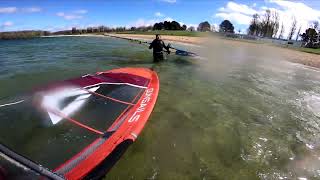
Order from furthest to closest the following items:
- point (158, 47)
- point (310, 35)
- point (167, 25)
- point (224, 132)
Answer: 1. point (167, 25)
2. point (310, 35)
3. point (158, 47)
4. point (224, 132)

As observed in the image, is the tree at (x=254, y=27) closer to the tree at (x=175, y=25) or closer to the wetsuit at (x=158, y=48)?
the tree at (x=175, y=25)

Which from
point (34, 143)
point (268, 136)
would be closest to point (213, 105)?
point (268, 136)

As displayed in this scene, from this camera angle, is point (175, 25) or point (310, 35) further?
point (175, 25)

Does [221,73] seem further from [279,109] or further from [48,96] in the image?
[48,96]

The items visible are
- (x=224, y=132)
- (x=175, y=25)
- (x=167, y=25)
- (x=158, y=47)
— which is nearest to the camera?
(x=224, y=132)

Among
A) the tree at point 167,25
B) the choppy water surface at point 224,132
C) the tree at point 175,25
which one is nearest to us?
the choppy water surface at point 224,132

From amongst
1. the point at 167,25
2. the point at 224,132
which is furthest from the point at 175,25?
the point at 224,132

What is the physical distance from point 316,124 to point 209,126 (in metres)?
3.35

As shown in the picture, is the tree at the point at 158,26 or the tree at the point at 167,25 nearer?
the tree at the point at 167,25

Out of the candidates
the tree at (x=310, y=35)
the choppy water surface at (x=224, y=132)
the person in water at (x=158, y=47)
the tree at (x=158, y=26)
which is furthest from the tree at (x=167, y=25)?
the choppy water surface at (x=224, y=132)

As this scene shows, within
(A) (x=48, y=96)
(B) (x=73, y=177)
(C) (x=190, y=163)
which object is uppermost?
(A) (x=48, y=96)

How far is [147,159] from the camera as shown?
18.4ft

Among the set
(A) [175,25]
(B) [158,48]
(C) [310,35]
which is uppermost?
(A) [175,25]

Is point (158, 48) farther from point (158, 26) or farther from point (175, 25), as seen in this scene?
point (158, 26)
